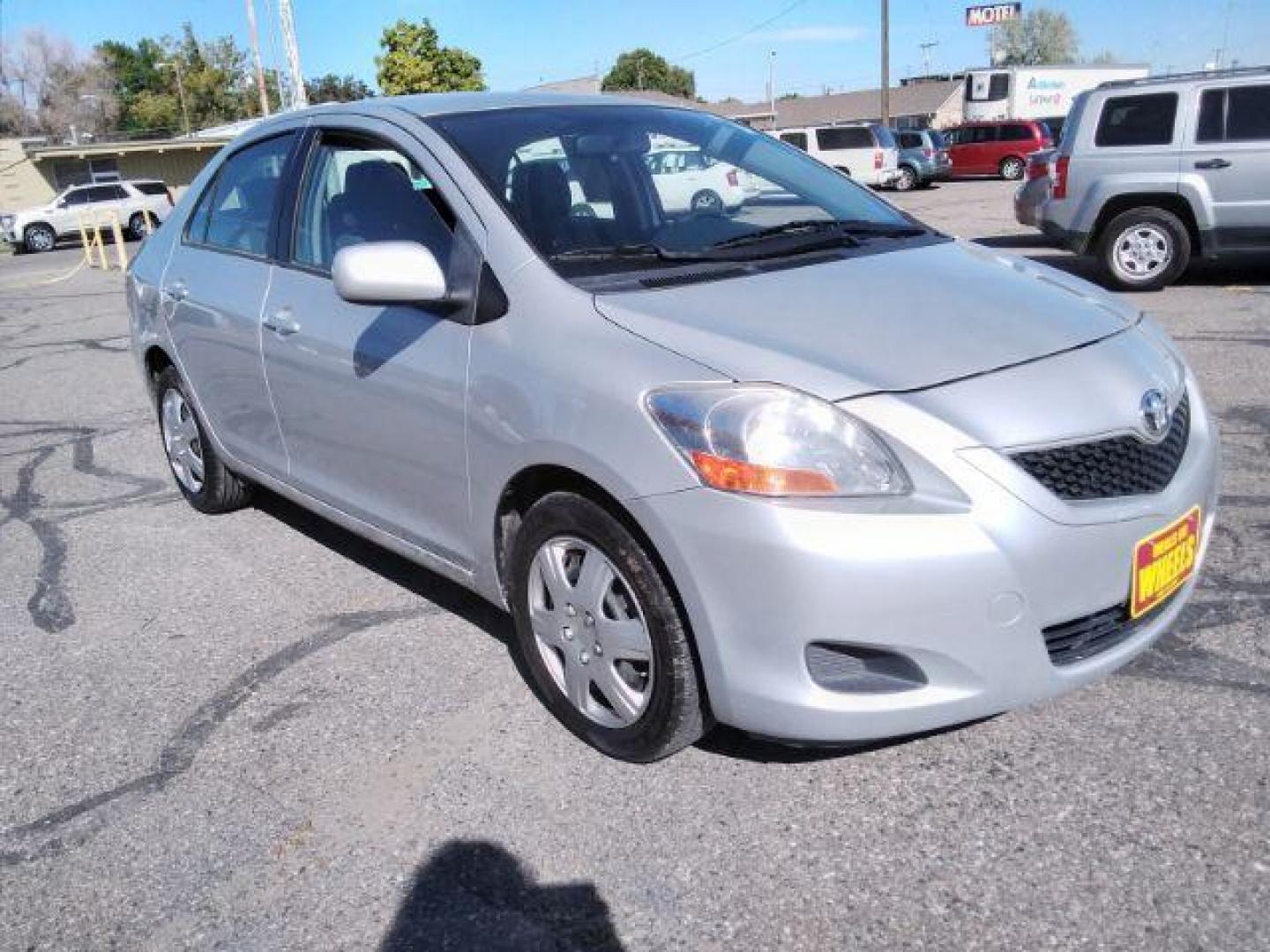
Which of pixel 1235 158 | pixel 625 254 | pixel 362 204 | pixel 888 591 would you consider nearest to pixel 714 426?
pixel 888 591

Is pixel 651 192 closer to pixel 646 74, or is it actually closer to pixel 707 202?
pixel 707 202

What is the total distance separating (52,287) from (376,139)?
17.0m

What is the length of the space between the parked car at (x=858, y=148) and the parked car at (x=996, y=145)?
3.03 meters

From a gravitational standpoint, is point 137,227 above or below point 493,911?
above

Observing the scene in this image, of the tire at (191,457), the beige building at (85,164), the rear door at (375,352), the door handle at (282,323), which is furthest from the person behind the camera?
the beige building at (85,164)

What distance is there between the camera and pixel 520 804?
2740 millimetres

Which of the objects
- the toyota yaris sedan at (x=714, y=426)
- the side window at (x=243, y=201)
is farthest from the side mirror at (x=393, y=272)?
the side window at (x=243, y=201)

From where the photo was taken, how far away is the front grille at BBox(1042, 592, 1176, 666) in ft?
7.95

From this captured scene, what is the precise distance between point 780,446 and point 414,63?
39.3m

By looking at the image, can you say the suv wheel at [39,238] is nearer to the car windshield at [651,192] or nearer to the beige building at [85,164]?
the beige building at [85,164]

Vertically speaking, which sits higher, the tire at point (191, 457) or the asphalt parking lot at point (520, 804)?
the tire at point (191, 457)

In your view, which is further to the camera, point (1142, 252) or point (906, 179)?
point (906, 179)

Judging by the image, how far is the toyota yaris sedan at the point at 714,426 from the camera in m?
2.32

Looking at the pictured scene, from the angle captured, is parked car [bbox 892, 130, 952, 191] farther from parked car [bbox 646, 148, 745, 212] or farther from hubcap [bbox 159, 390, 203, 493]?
parked car [bbox 646, 148, 745, 212]
